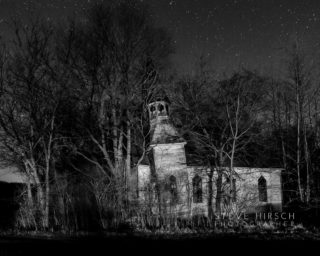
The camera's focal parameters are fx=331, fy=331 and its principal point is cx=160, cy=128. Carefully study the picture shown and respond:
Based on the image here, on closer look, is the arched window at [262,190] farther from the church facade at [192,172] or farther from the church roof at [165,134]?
the church roof at [165,134]

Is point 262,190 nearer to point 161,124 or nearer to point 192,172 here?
point 192,172

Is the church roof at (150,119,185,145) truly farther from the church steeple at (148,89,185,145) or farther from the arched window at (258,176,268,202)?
the arched window at (258,176,268,202)

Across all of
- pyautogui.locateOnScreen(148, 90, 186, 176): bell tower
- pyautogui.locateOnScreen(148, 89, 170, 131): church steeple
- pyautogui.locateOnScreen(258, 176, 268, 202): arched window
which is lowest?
pyautogui.locateOnScreen(258, 176, 268, 202): arched window

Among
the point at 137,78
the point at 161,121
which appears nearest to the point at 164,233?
the point at 137,78

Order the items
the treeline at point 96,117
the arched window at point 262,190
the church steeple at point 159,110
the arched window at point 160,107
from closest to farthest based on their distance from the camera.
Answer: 1. the treeline at point 96,117
2. the church steeple at point 159,110
3. the arched window at point 160,107
4. the arched window at point 262,190

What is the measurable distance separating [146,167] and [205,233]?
14.3 metres

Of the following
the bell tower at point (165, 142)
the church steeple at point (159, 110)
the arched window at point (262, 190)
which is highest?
the church steeple at point (159, 110)

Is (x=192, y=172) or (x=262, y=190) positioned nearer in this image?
(x=192, y=172)

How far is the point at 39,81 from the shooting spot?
20.2 meters

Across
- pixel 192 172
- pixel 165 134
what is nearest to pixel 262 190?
pixel 192 172

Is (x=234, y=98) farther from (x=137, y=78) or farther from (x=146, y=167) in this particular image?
(x=146, y=167)

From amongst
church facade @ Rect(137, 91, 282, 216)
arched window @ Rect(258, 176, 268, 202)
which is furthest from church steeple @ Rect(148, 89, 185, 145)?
arched window @ Rect(258, 176, 268, 202)

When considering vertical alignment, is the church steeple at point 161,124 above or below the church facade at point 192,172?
above

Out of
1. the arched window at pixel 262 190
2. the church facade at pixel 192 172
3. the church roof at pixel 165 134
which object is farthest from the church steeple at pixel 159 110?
the arched window at pixel 262 190
